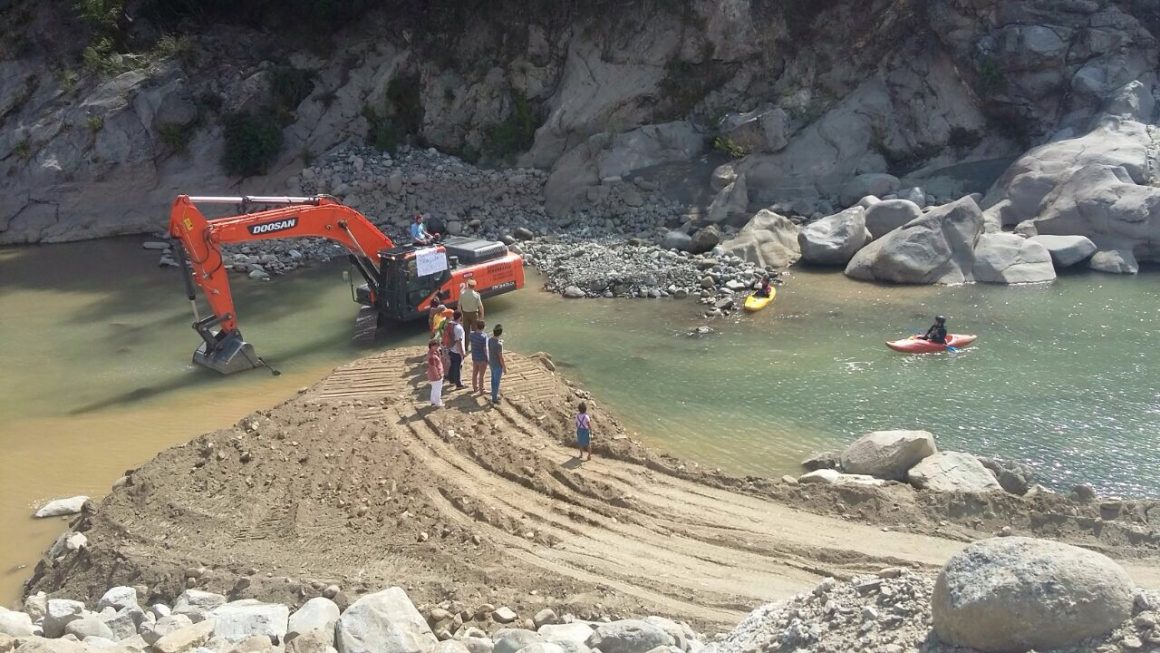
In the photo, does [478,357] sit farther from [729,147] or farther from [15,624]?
[729,147]

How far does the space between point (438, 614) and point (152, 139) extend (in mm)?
22842

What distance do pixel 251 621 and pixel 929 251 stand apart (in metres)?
16.2

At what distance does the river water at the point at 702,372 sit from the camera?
1334cm

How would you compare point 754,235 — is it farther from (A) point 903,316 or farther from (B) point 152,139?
(B) point 152,139

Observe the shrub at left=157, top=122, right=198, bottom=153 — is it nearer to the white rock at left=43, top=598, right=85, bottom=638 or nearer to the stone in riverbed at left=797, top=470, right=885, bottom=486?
the white rock at left=43, top=598, right=85, bottom=638

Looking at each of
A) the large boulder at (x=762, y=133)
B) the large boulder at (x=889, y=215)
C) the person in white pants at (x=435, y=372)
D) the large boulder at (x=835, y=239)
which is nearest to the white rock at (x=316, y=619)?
the person in white pants at (x=435, y=372)

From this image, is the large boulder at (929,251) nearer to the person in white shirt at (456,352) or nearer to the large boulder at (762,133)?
the large boulder at (762,133)

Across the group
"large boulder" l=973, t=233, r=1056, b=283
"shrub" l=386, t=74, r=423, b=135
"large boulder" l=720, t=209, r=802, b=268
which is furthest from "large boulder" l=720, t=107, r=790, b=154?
"shrub" l=386, t=74, r=423, b=135

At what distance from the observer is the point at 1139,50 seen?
25359 mm

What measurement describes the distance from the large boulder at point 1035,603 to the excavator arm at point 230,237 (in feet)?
42.0

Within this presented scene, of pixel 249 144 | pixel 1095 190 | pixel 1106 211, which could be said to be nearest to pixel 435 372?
pixel 1106 211

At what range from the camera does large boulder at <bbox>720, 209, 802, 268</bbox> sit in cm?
2216

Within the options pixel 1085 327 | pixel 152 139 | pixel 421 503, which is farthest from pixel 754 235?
pixel 152 139

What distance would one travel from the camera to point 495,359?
13750 mm
